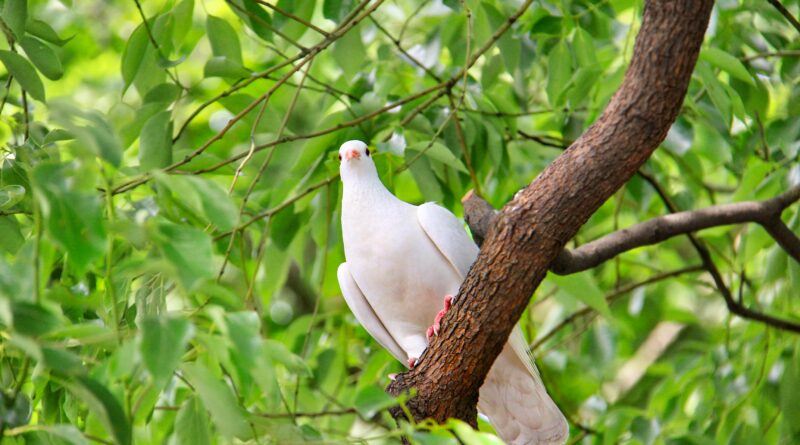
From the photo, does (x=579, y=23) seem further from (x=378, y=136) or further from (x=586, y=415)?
(x=586, y=415)

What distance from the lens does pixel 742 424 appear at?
361cm

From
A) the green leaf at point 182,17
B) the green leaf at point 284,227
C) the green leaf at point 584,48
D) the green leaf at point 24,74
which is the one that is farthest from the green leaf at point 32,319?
the green leaf at point 584,48

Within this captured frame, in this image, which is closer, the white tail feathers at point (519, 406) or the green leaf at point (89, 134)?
the green leaf at point (89, 134)

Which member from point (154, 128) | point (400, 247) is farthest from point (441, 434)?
point (154, 128)

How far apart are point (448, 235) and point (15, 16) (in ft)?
4.37

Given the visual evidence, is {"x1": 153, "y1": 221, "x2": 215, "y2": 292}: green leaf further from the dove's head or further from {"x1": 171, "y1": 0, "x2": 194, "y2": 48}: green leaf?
{"x1": 171, "y1": 0, "x2": 194, "y2": 48}: green leaf

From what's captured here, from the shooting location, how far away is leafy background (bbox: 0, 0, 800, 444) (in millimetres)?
1602

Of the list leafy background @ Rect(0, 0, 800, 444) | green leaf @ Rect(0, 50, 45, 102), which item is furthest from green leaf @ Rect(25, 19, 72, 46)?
green leaf @ Rect(0, 50, 45, 102)

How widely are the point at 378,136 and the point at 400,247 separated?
87 cm

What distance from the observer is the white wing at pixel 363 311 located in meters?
3.00

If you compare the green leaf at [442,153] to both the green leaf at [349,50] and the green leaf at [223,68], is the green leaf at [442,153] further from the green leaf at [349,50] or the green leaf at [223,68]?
the green leaf at [223,68]

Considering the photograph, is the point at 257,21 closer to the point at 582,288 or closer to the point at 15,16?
the point at 15,16

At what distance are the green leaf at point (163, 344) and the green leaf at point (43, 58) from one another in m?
1.40

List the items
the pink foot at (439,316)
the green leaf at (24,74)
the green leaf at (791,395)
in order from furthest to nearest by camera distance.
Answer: the green leaf at (791,395) < the pink foot at (439,316) < the green leaf at (24,74)
